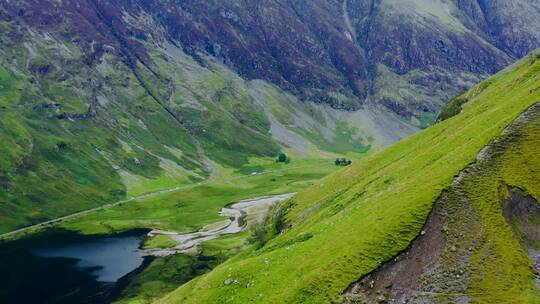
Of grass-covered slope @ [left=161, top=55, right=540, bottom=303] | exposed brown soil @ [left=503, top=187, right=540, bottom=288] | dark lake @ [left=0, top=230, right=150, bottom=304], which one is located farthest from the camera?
dark lake @ [left=0, top=230, right=150, bottom=304]

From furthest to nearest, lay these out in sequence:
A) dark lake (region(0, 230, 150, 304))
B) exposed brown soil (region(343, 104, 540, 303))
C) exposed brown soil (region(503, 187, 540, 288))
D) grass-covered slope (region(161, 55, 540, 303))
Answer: dark lake (region(0, 230, 150, 304)) → grass-covered slope (region(161, 55, 540, 303)) → exposed brown soil (region(503, 187, 540, 288)) → exposed brown soil (region(343, 104, 540, 303))

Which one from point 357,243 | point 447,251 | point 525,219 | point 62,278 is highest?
point 525,219

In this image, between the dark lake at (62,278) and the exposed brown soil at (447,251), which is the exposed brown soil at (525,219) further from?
the dark lake at (62,278)

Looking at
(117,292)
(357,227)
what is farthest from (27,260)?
(357,227)

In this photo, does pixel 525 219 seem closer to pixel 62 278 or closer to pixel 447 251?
pixel 447 251

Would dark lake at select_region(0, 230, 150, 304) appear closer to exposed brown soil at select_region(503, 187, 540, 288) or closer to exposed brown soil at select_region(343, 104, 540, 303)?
exposed brown soil at select_region(343, 104, 540, 303)

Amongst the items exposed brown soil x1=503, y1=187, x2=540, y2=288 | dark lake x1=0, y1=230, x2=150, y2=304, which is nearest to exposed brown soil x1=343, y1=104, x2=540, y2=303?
exposed brown soil x1=503, y1=187, x2=540, y2=288

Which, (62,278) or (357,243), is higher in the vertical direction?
(357,243)

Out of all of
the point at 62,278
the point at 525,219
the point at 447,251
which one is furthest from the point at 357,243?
the point at 62,278

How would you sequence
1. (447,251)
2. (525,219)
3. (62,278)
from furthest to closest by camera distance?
(62,278), (525,219), (447,251)

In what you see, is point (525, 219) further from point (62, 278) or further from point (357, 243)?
point (62, 278)

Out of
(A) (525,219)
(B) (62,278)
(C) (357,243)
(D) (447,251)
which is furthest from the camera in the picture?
(B) (62,278)

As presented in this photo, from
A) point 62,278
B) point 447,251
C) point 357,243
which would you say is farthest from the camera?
point 62,278

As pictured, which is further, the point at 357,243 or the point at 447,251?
the point at 357,243
